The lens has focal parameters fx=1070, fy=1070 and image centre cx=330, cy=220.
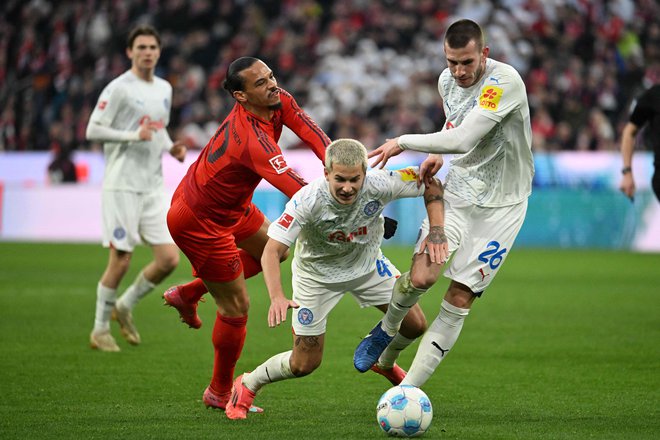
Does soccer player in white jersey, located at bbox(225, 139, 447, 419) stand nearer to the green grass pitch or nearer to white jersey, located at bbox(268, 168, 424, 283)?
white jersey, located at bbox(268, 168, 424, 283)

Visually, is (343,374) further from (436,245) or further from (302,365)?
(436,245)

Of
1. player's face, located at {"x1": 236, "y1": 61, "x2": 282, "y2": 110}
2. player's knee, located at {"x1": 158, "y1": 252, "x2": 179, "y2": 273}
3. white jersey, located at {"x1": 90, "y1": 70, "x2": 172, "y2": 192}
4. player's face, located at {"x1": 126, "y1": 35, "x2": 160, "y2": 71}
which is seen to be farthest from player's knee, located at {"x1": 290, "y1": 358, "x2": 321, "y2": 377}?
player's face, located at {"x1": 126, "y1": 35, "x2": 160, "y2": 71}

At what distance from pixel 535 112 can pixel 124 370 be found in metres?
14.3

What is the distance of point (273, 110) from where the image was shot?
20.7ft

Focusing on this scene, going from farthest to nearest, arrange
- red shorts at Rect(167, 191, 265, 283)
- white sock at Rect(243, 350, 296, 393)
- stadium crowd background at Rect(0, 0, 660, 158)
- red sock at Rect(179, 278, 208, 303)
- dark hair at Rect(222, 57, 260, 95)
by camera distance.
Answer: stadium crowd background at Rect(0, 0, 660, 158) → red sock at Rect(179, 278, 208, 303) → red shorts at Rect(167, 191, 265, 283) → dark hair at Rect(222, 57, 260, 95) → white sock at Rect(243, 350, 296, 393)

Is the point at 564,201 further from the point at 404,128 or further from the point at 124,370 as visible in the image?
the point at 124,370

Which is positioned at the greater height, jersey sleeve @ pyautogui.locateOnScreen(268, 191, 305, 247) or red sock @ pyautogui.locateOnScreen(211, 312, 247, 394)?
jersey sleeve @ pyautogui.locateOnScreen(268, 191, 305, 247)

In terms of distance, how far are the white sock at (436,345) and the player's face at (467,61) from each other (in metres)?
1.27

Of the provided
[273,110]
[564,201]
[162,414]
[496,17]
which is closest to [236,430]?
[162,414]

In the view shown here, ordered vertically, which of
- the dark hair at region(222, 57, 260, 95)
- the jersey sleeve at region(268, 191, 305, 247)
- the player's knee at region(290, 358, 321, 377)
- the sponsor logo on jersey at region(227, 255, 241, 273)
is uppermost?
the dark hair at region(222, 57, 260, 95)

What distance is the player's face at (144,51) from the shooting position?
9.00 m

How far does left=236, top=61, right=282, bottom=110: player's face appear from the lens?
6160 mm

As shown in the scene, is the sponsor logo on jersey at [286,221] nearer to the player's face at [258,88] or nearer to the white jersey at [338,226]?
the white jersey at [338,226]

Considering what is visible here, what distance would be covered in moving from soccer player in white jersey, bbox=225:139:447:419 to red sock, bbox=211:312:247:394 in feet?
0.71
